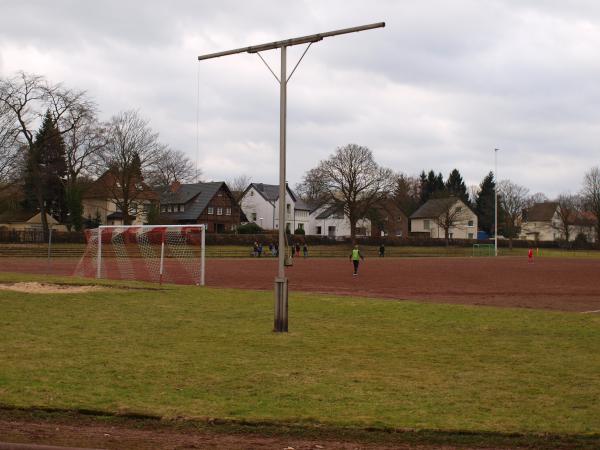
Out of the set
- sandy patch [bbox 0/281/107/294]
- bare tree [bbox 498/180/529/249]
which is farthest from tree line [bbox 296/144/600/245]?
sandy patch [bbox 0/281/107/294]

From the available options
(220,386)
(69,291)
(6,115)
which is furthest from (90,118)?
(220,386)

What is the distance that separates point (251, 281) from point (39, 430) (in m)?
25.4

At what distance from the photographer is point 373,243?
9038 centimetres

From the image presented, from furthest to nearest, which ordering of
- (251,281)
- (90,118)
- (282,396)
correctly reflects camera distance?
(90,118) < (251,281) < (282,396)

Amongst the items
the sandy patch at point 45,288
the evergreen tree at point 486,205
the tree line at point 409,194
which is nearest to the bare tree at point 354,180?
the tree line at point 409,194

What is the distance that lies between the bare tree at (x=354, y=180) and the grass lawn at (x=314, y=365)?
67.1m

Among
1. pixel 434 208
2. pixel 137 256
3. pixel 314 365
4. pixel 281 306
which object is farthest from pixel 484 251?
pixel 314 365

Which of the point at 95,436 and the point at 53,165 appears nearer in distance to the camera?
the point at 95,436

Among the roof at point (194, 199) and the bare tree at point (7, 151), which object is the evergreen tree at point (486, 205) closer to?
the roof at point (194, 199)

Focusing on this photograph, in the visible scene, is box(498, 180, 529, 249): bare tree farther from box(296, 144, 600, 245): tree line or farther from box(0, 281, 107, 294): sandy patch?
box(0, 281, 107, 294): sandy patch

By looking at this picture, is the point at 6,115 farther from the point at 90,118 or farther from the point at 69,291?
the point at 69,291

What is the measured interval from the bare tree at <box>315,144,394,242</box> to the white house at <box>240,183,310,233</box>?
1040 inches

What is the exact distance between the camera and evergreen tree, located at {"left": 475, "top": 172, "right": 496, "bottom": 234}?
395 feet

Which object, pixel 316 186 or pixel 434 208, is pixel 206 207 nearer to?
pixel 316 186
